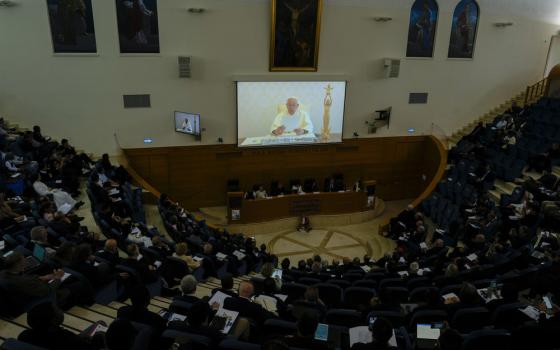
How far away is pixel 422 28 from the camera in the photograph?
14711 millimetres

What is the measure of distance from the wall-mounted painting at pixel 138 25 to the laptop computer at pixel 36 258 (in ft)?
28.0

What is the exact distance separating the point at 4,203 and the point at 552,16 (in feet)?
63.0

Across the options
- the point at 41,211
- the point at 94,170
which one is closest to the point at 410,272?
the point at 41,211

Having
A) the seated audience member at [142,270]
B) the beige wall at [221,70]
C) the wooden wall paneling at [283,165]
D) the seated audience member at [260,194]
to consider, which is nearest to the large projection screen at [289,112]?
the beige wall at [221,70]

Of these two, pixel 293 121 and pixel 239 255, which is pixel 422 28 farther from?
pixel 239 255

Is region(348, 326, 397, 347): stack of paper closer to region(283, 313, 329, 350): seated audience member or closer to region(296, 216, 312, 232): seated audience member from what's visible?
region(283, 313, 329, 350): seated audience member

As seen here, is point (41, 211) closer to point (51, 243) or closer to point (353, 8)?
point (51, 243)

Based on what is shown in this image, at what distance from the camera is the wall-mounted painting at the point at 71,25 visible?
1135 cm

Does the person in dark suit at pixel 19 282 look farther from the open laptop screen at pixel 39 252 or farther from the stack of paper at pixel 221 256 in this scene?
the stack of paper at pixel 221 256

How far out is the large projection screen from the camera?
1376 centimetres

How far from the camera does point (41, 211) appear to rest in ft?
23.4

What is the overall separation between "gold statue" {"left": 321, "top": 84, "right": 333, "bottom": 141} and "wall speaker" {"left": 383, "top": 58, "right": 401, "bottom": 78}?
7.35ft

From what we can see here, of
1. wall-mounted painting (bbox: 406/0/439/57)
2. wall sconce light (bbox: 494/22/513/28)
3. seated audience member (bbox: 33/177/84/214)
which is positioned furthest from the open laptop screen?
wall sconce light (bbox: 494/22/513/28)

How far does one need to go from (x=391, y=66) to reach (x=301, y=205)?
6.00 meters
